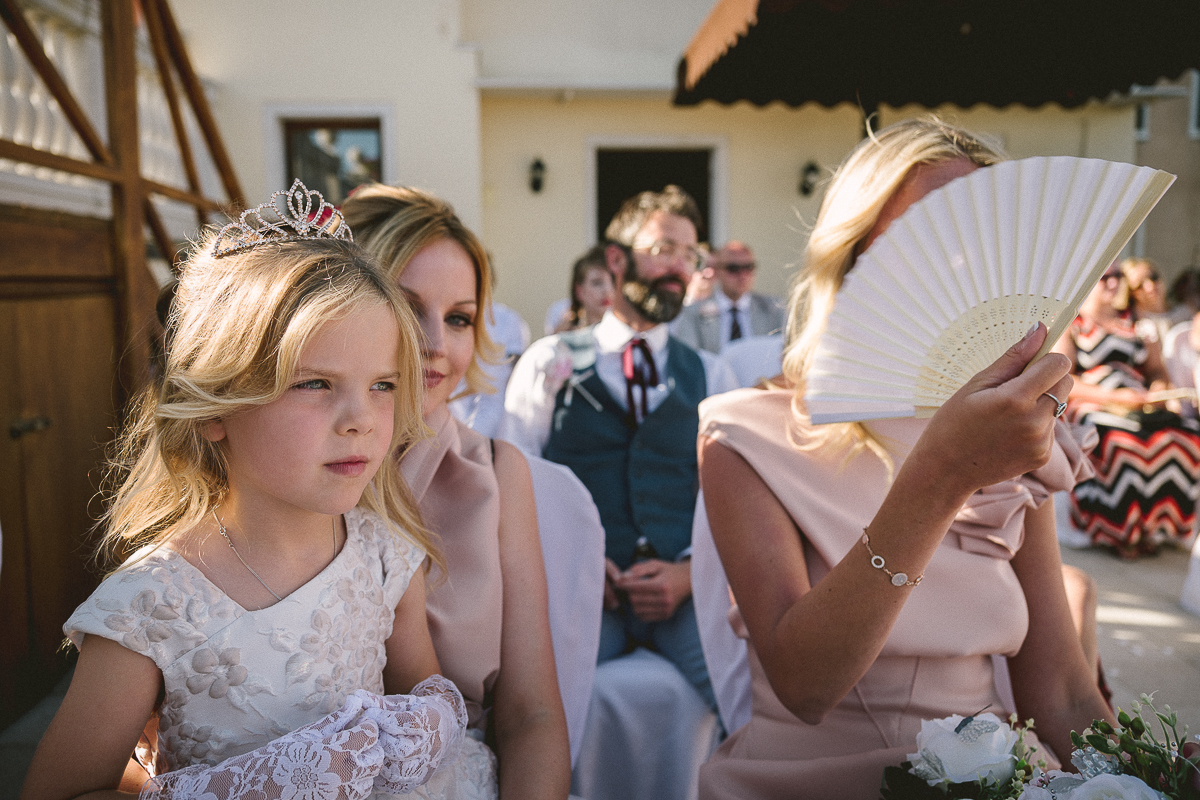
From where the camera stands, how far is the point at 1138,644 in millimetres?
4020

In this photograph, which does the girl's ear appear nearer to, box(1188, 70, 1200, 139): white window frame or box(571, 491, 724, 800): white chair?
box(571, 491, 724, 800): white chair

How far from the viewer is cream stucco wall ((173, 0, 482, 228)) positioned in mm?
7887

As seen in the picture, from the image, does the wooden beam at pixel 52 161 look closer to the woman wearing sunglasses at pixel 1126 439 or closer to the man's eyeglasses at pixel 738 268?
the man's eyeglasses at pixel 738 268

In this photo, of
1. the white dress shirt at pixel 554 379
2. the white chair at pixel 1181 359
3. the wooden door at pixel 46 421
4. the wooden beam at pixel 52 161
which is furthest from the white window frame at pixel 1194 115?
the wooden door at pixel 46 421

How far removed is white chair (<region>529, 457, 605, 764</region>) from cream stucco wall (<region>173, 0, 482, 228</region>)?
6.49m

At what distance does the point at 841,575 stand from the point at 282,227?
115 centimetres

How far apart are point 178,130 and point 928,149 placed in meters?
4.14

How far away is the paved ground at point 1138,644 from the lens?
7.98 ft

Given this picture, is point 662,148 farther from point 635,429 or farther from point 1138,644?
point 1138,644

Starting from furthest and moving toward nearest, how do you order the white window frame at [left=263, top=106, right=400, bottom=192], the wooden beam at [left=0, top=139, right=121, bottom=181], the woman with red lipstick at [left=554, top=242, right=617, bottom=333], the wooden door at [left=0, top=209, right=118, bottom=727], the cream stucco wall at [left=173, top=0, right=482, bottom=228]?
the white window frame at [left=263, top=106, right=400, bottom=192] → the cream stucco wall at [left=173, top=0, right=482, bottom=228] → the woman with red lipstick at [left=554, top=242, right=617, bottom=333] → the wooden door at [left=0, top=209, right=118, bottom=727] → the wooden beam at [left=0, top=139, right=121, bottom=181]

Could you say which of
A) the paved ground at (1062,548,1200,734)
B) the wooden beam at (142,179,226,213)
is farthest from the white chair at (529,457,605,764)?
the paved ground at (1062,548,1200,734)

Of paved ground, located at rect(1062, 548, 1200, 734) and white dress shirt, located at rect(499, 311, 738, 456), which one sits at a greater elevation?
white dress shirt, located at rect(499, 311, 738, 456)

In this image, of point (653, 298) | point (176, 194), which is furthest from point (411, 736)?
point (176, 194)

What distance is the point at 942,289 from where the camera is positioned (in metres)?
1.25
